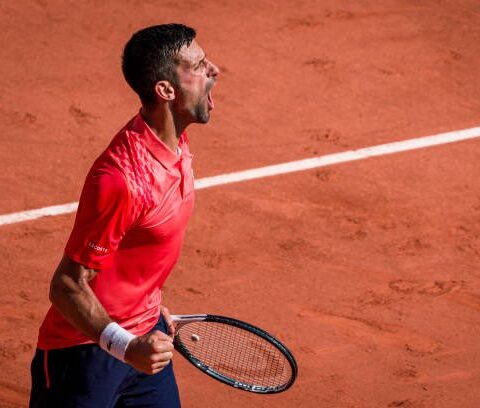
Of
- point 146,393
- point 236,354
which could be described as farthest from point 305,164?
point 146,393

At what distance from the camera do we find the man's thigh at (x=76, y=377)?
16.9 feet

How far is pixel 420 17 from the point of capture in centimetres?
1224

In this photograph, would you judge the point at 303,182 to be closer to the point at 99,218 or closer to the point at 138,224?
the point at 138,224

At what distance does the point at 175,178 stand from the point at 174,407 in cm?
117

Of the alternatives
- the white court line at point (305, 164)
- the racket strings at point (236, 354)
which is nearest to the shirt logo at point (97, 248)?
the racket strings at point (236, 354)

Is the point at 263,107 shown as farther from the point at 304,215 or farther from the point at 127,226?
the point at 127,226

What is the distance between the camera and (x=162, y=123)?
17.1ft

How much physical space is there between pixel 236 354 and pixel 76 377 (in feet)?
4.88

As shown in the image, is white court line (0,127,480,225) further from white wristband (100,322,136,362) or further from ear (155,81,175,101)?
white wristband (100,322,136,362)

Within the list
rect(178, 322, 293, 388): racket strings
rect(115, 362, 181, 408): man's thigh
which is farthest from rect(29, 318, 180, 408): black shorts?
rect(178, 322, 293, 388): racket strings

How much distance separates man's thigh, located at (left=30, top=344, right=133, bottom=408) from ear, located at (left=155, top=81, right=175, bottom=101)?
46.7 inches

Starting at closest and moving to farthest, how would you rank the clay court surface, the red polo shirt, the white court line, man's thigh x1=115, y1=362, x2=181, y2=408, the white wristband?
the white wristband
the red polo shirt
man's thigh x1=115, y1=362, x2=181, y2=408
the clay court surface
the white court line

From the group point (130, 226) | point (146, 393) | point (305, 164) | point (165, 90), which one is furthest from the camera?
point (305, 164)

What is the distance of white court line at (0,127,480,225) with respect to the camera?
8930 mm
